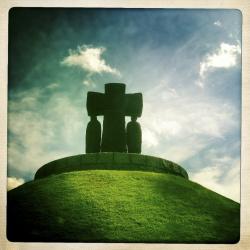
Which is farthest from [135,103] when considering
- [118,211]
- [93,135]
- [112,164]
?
[118,211]

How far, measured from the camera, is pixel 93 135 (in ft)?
23.0

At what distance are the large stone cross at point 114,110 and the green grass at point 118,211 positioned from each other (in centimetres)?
50

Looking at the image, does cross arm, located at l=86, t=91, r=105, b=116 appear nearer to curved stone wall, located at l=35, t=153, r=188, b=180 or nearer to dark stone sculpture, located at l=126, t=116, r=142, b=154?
dark stone sculpture, located at l=126, t=116, r=142, b=154

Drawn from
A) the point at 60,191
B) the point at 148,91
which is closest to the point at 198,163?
the point at 148,91

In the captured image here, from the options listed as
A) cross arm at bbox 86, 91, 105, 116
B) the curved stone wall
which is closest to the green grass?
the curved stone wall

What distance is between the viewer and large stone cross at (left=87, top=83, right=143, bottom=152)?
22.4 ft

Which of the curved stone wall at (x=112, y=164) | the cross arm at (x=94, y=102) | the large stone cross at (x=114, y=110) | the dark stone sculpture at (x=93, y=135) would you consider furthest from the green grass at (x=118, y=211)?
the cross arm at (x=94, y=102)

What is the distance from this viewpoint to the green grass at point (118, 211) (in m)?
6.34

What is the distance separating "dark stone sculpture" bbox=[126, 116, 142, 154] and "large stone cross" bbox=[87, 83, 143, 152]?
0.39 feet

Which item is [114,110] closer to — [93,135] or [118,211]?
[93,135]

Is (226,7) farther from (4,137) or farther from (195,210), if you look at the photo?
(4,137)

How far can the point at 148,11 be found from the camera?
667 centimetres

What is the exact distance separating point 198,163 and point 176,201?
63 centimetres

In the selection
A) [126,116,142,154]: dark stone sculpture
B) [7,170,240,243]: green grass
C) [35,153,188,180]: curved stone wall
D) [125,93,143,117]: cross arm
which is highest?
[125,93,143,117]: cross arm
